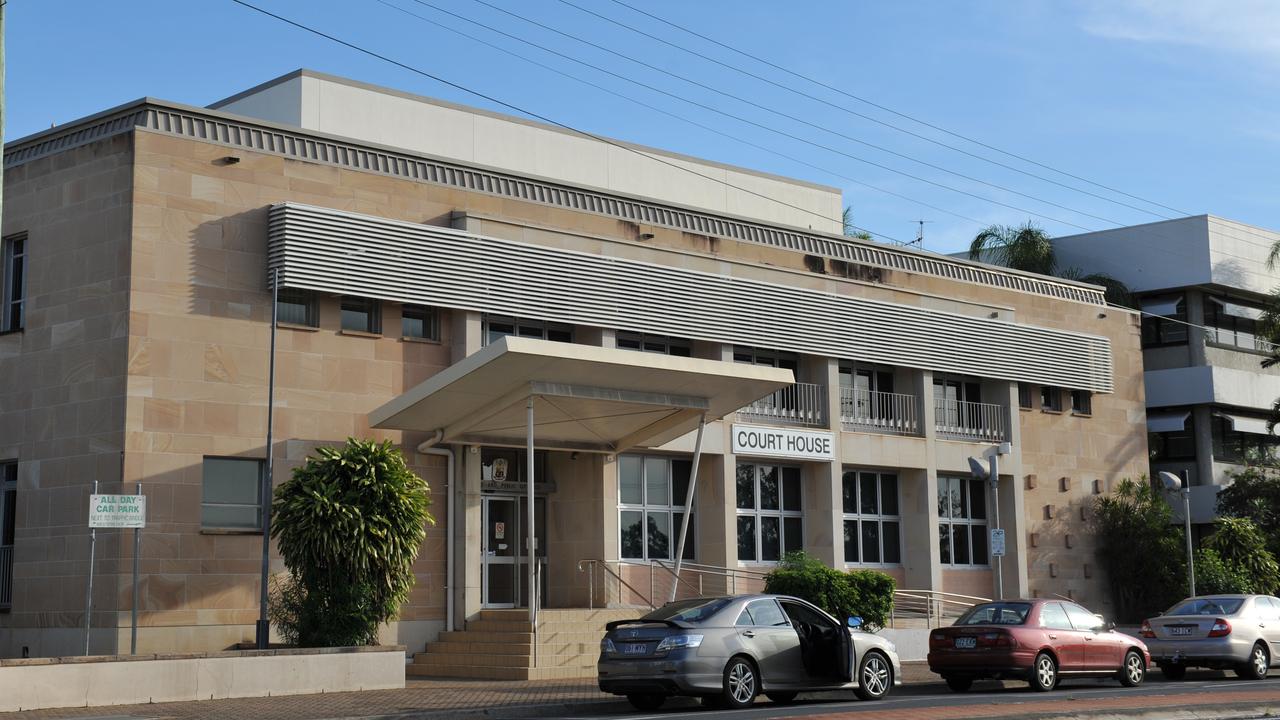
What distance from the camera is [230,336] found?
26.2 meters

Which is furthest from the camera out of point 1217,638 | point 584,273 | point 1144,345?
point 1144,345

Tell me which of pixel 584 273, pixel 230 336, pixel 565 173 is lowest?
pixel 230 336

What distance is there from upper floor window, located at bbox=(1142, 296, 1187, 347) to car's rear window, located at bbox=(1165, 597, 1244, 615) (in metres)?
24.8

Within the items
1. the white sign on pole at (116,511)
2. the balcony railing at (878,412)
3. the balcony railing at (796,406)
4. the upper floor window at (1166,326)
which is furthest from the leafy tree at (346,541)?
the upper floor window at (1166,326)

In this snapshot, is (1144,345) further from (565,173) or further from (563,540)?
(563,540)

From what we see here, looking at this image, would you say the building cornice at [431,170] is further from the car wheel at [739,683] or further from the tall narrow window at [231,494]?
the car wheel at [739,683]

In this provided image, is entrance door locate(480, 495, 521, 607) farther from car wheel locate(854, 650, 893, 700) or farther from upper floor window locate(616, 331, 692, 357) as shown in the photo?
car wheel locate(854, 650, 893, 700)

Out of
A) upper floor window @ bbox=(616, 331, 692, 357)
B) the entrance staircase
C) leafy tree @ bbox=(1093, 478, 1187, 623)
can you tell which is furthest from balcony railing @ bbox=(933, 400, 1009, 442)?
the entrance staircase

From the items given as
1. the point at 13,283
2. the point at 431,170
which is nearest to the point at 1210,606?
the point at 431,170

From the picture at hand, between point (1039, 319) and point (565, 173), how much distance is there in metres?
14.5

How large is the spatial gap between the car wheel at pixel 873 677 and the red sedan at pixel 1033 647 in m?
2.19

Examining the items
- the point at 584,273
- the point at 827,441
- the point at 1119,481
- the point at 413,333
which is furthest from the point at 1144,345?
the point at 413,333

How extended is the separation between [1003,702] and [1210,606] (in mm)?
8832

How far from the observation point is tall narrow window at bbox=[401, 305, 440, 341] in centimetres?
2873
